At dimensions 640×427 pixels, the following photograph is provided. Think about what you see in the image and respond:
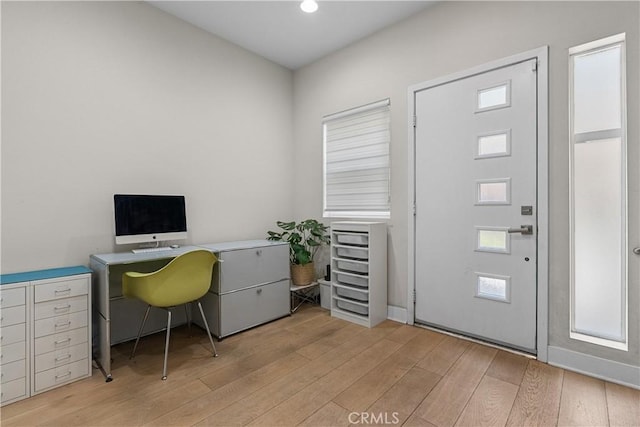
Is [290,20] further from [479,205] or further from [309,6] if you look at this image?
[479,205]

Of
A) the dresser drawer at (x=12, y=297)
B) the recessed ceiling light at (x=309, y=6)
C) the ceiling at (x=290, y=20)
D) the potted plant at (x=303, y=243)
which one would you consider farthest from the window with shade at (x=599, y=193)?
the dresser drawer at (x=12, y=297)

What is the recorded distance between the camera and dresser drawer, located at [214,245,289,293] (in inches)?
107

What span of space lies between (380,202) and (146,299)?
2.34 meters

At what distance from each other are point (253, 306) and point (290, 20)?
287 centimetres

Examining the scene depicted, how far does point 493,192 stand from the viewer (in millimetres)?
2479

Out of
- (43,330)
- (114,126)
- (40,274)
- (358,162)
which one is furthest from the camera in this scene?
(358,162)

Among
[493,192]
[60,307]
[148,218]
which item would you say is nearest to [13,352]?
[60,307]

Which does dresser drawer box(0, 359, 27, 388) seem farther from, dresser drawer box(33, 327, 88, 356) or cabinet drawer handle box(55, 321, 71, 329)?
cabinet drawer handle box(55, 321, 71, 329)

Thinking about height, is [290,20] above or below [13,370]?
above

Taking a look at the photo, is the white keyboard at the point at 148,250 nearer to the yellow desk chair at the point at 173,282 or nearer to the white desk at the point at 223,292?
the white desk at the point at 223,292

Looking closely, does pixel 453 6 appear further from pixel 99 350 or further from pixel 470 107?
pixel 99 350

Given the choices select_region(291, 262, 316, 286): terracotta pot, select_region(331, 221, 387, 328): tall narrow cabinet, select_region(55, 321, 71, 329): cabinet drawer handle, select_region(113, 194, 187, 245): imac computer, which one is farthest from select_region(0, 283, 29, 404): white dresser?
select_region(331, 221, 387, 328): tall narrow cabinet

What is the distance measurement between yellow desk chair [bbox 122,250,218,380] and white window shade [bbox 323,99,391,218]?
1784 millimetres

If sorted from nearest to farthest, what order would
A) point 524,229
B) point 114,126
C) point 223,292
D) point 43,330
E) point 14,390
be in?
point 14,390
point 43,330
point 524,229
point 114,126
point 223,292
